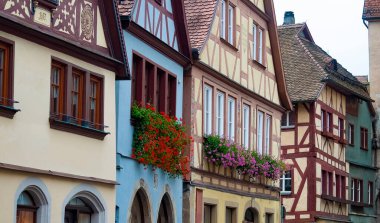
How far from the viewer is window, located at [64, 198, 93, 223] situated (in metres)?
19.7

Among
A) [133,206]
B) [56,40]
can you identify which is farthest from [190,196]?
[56,40]

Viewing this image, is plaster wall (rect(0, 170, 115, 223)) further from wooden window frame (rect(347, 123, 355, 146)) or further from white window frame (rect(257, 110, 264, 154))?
wooden window frame (rect(347, 123, 355, 146))

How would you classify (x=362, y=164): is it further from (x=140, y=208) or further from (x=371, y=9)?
(x=140, y=208)

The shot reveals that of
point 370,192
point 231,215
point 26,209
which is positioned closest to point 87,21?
point 26,209

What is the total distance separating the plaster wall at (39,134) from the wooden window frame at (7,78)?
101 millimetres

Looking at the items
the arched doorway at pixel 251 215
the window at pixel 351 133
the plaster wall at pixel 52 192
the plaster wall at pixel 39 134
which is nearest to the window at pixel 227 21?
the arched doorway at pixel 251 215

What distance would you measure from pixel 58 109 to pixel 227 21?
11786 mm

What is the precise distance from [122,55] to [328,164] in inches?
926

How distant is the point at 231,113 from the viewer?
99.6 ft

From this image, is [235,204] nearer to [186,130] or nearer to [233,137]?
[233,137]

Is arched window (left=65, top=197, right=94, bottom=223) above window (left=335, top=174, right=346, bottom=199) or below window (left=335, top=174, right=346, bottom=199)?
below

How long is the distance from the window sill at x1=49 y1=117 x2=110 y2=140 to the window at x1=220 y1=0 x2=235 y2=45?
32.4 feet

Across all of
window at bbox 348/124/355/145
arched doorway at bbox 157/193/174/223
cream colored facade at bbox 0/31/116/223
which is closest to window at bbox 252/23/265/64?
arched doorway at bbox 157/193/174/223

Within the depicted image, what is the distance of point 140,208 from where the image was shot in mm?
23797
